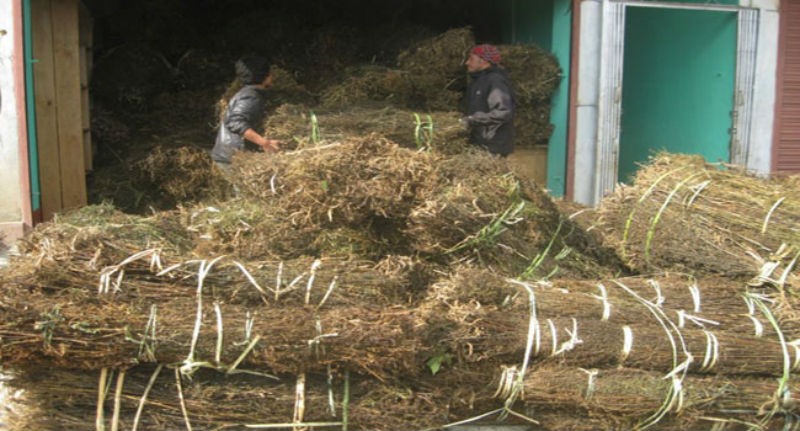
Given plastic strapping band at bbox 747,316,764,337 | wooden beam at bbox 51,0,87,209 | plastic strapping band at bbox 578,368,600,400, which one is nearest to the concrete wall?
wooden beam at bbox 51,0,87,209

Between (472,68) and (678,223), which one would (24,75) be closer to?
(472,68)

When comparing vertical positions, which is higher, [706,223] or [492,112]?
[492,112]

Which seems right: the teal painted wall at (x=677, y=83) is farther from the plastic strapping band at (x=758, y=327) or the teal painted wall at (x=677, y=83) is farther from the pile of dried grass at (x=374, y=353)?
the pile of dried grass at (x=374, y=353)

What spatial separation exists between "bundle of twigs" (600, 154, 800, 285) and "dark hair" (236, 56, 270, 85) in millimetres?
2983

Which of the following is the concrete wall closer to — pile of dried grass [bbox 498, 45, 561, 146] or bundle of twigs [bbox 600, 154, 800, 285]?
pile of dried grass [bbox 498, 45, 561, 146]

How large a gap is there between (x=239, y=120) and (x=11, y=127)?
1.88 m

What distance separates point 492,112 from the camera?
22.2 feet

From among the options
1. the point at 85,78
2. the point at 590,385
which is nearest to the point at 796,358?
the point at 590,385

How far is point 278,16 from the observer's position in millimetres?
9125

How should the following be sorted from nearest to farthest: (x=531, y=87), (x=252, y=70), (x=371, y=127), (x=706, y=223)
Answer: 1. (x=706, y=223)
2. (x=371, y=127)
3. (x=252, y=70)
4. (x=531, y=87)

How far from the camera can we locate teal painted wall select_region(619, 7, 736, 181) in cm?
827

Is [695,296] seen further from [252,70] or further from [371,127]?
[252,70]

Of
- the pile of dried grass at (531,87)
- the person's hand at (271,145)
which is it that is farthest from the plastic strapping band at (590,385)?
the pile of dried grass at (531,87)

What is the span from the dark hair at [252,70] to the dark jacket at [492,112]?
1.77m
